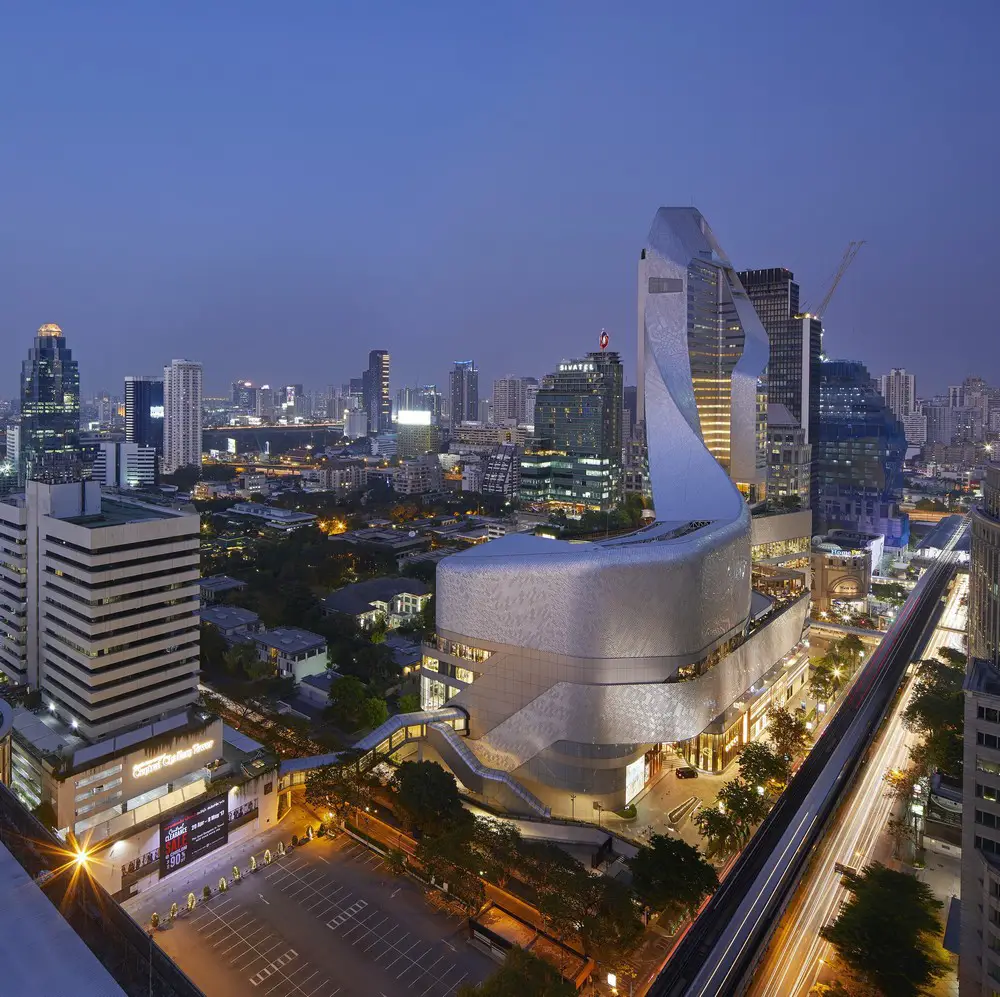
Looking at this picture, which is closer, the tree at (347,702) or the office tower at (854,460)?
the tree at (347,702)

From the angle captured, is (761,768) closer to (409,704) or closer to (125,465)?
(409,704)

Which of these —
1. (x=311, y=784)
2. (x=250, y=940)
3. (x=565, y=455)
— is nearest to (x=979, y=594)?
(x=311, y=784)

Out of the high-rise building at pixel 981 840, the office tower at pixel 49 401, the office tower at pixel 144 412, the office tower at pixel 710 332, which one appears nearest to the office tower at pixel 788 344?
the office tower at pixel 710 332

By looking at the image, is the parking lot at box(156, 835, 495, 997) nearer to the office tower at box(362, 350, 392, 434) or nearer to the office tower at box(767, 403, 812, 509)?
the office tower at box(767, 403, 812, 509)

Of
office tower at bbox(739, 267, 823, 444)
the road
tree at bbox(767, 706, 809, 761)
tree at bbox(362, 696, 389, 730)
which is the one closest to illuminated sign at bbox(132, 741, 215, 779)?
tree at bbox(362, 696, 389, 730)

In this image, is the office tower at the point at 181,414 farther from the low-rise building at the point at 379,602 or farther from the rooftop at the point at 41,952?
the rooftop at the point at 41,952

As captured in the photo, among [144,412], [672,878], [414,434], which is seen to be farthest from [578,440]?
[144,412]

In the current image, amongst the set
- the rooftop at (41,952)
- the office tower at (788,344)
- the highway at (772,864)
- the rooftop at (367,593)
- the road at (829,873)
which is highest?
the office tower at (788,344)
